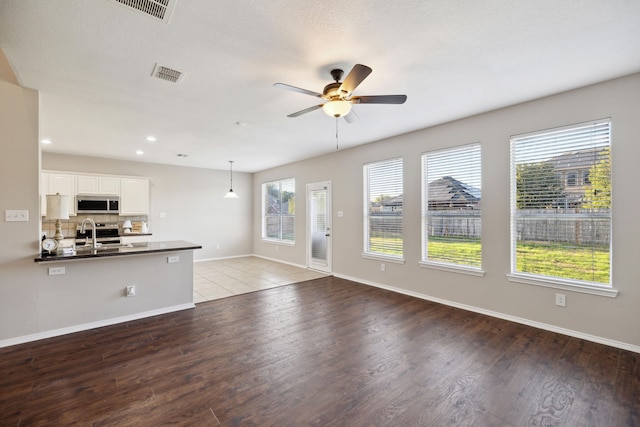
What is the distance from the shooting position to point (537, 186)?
339cm

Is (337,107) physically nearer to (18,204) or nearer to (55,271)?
(18,204)

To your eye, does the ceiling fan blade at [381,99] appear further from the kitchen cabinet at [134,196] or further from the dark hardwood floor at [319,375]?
the kitchen cabinet at [134,196]

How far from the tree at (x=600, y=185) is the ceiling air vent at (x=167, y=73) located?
4.37m

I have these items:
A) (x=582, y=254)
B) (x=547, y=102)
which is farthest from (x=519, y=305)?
(x=547, y=102)

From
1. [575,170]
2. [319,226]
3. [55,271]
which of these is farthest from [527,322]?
[55,271]

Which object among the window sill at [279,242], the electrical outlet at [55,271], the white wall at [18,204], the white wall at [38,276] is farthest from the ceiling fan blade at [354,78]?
the window sill at [279,242]

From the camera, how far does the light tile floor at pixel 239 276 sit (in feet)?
16.2

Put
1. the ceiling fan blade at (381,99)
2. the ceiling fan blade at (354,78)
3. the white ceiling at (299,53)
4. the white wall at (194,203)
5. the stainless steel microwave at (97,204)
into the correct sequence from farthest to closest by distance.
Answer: the white wall at (194,203) < the stainless steel microwave at (97,204) < the ceiling fan blade at (381,99) < the ceiling fan blade at (354,78) < the white ceiling at (299,53)

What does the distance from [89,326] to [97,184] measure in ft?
13.1

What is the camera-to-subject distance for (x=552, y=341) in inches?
118

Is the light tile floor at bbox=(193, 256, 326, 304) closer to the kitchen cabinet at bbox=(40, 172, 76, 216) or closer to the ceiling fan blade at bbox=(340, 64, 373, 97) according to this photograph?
the kitchen cabinet at bbox=(40, 172, 76, 216)

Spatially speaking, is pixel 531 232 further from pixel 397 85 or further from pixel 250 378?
pixel 250 378

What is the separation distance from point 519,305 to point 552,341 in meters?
0.55

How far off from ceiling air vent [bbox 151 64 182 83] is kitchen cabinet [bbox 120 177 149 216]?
188 inches
